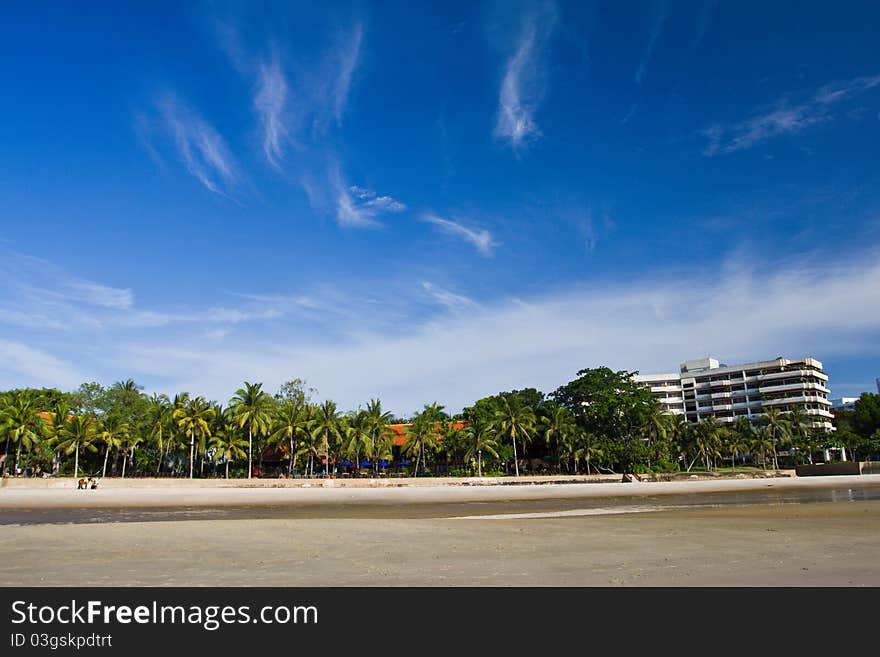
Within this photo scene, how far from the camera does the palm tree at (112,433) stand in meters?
57.5

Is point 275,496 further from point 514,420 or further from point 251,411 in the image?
point 514,420

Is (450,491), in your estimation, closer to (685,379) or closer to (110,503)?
(110,503)

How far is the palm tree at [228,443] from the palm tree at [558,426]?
3533 cm

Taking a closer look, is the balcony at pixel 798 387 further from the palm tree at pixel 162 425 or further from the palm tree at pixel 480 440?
the palm tree at pixel 162 425

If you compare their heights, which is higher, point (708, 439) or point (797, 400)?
point (797, 400)

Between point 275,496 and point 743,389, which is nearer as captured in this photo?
point 275,496

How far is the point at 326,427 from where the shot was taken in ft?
207

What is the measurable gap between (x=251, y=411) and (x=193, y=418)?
5615 mm

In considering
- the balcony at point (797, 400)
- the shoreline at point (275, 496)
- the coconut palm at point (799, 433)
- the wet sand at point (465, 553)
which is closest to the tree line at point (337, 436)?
the coconut palm at point (799, 433)

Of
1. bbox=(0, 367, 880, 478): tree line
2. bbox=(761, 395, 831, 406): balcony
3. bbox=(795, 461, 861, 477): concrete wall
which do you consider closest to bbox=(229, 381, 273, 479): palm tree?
bbox=(0, 367, 880, 478): tree line

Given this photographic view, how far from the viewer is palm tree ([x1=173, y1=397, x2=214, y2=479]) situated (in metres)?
59.1

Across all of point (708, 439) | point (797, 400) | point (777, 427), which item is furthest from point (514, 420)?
point (797, 400)
